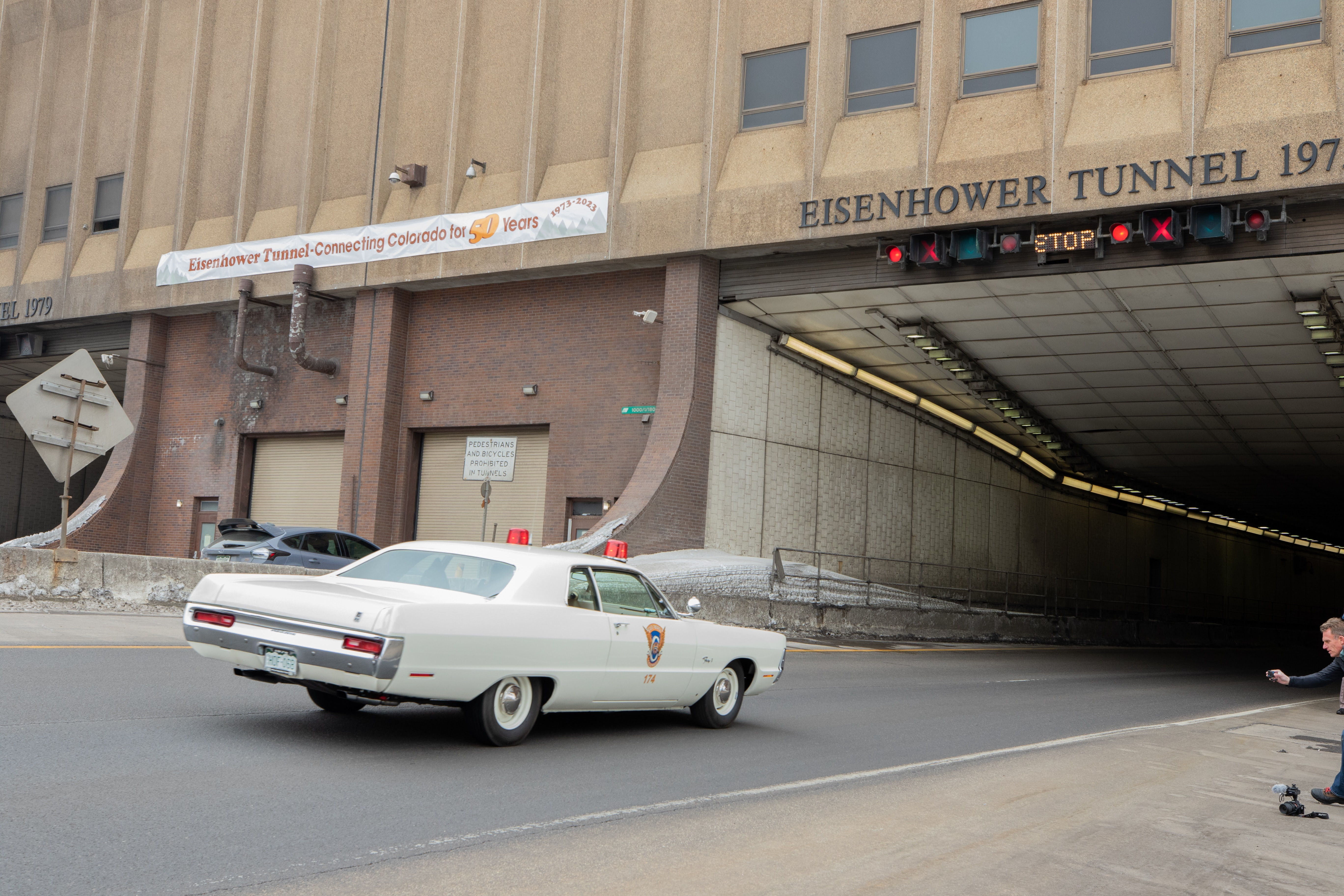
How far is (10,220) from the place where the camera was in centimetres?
3659

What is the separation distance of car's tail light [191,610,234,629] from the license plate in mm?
413

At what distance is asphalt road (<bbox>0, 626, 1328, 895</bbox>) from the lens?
5.11 m

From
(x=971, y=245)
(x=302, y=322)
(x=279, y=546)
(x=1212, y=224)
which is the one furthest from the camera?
(x=302, y=322)

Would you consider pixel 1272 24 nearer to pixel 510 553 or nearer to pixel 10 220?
pixel 510 553

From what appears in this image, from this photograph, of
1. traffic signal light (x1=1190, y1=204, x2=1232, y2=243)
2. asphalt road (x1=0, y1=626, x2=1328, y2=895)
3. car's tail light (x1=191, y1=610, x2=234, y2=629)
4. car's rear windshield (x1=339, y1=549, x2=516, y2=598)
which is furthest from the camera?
traffic signal light (x1=1190, y1=204, x2=1232, y2=243)

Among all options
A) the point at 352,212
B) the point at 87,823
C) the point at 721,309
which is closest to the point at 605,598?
the point at 87,823

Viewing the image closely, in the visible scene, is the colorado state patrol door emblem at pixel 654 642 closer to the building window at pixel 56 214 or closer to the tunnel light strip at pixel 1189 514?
the tunnel light strip at pixel 1189 514

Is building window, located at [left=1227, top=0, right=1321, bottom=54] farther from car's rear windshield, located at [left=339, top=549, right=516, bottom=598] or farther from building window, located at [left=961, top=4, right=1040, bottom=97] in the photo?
car's rear windshield, located at [left=339, top=549, right=516, bottom=598]

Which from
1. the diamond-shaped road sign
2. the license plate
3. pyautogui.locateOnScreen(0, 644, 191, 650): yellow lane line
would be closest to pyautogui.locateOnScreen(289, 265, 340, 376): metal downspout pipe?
the diamond-shaped road sign

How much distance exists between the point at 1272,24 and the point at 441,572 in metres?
17.6

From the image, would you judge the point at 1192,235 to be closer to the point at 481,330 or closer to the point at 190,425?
the point at 481,330

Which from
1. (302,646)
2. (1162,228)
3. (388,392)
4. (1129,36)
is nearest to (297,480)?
(388,392)

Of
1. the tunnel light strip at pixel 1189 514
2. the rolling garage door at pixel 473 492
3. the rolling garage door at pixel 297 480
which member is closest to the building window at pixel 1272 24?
the rolling garage door at pixel 473 492

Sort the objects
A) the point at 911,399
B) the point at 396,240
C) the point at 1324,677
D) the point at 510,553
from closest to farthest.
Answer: the point at 1324,677, the point at 510,553, the point at 396,240, the point at 911,399
